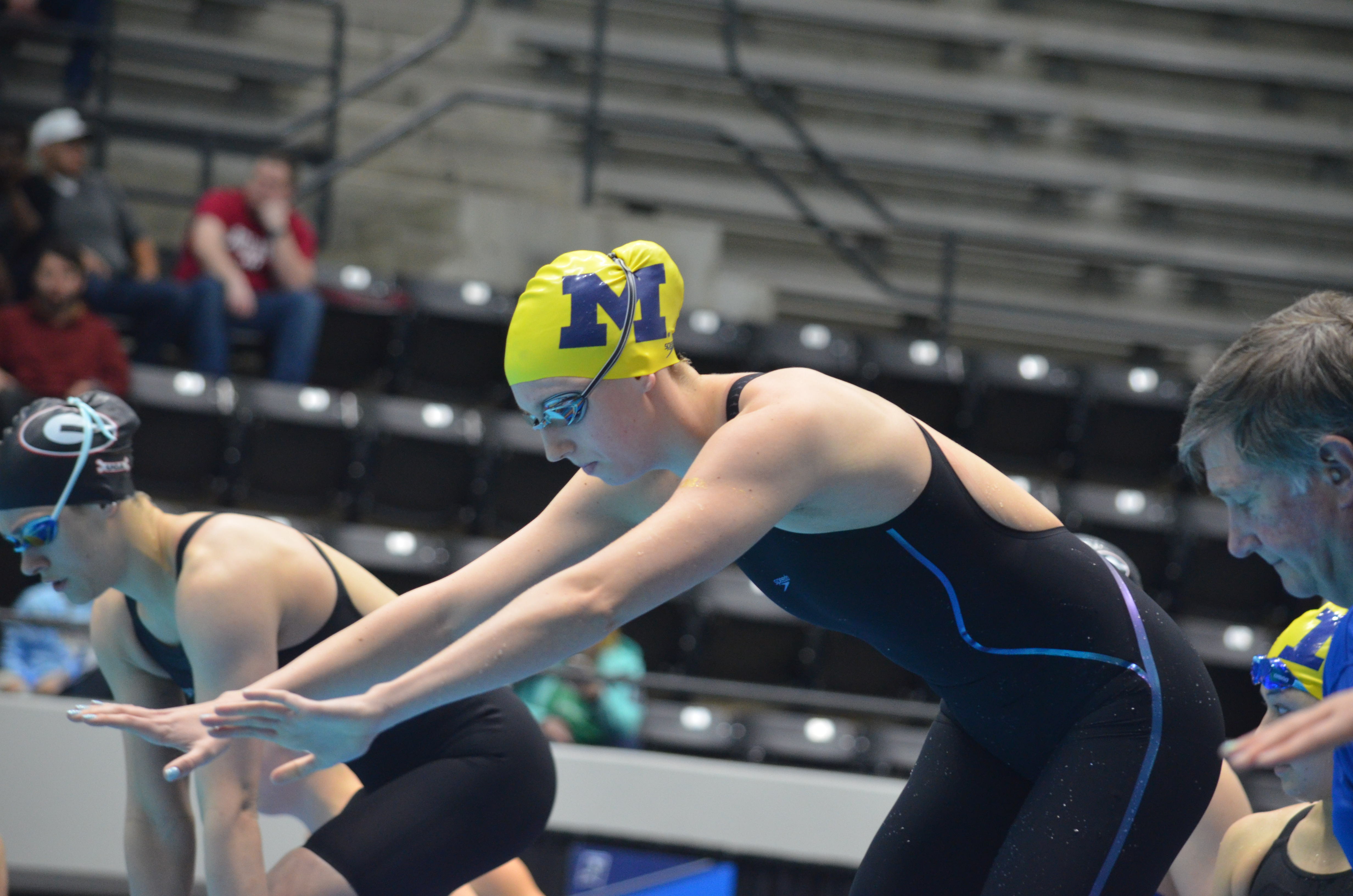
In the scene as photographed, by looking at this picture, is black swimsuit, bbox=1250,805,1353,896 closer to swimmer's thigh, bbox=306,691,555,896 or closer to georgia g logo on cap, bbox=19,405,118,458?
swimmer's thigh, bbox=306,691,555,896

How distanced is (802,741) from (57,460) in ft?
11.6

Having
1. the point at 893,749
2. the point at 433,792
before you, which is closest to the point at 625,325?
the point at 433,792

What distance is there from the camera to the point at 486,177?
30.5ft

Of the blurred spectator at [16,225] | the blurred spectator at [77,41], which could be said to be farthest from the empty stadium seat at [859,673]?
the blurred spectator at [77,41]

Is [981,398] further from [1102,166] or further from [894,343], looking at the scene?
[1102,166]

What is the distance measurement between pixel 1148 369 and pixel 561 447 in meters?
7.07

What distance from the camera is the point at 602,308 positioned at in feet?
7.01

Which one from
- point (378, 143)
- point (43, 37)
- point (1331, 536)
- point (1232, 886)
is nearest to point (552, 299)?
point (1331, 536)

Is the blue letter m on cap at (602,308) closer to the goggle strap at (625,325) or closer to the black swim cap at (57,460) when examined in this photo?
the goggle strap at (625,325)

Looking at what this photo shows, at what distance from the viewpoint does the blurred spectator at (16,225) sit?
22.6 feet

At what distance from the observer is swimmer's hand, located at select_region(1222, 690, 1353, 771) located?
1149 mm

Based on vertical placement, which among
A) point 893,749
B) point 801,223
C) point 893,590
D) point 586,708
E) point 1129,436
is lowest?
point 893,749

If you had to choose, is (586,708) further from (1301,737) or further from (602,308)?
(1301,737)

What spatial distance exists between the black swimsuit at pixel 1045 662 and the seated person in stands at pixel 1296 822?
14.8 inches
